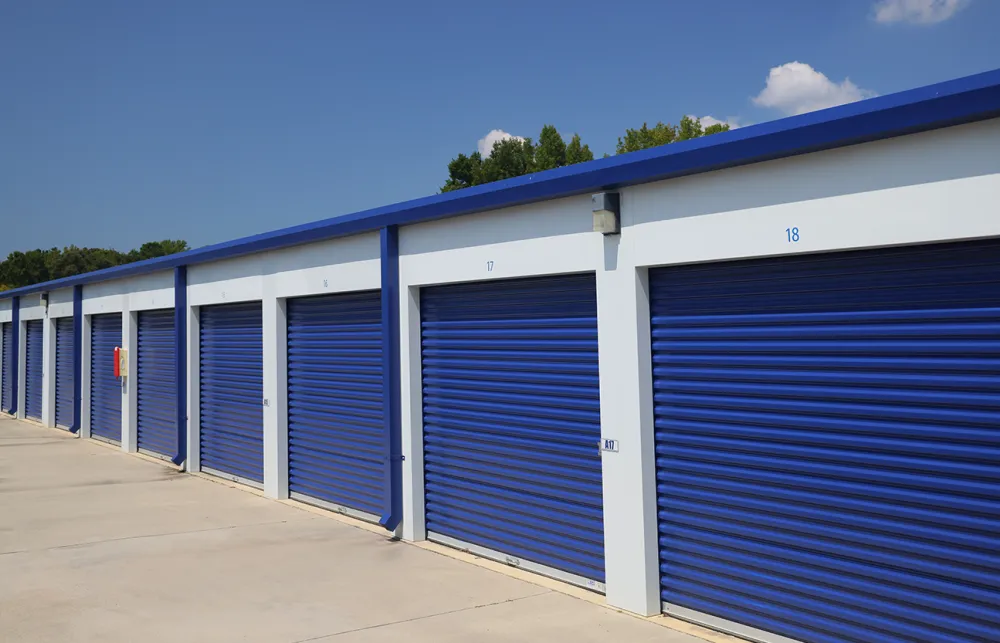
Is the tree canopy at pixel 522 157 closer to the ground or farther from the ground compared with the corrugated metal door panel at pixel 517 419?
farther from the ground

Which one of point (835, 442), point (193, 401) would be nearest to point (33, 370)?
point (193, 401)

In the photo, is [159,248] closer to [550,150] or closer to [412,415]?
[550,150]

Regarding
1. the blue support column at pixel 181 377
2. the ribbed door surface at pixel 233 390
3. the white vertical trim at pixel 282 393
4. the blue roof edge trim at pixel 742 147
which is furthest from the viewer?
the blue support column at pixel 181 377

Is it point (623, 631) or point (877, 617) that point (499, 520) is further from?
point (877, 617)

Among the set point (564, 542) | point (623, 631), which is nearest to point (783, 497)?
point (623, 631)

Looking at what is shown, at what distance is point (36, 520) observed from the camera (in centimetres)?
1072

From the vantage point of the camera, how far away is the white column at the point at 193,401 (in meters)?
14.9

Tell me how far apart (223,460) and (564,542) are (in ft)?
27.3

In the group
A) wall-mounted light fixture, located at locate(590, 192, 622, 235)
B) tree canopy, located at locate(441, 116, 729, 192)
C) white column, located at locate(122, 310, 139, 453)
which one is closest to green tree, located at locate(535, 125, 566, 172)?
tree canopy, located at locate(441, 116, 729, 192)

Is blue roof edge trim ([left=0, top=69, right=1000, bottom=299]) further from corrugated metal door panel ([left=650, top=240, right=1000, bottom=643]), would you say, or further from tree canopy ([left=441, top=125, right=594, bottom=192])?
tree canopy ([left=441, top=125, right=594, bottom=192])

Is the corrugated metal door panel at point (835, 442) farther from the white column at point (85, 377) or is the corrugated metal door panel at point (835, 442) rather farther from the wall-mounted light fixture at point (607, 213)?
the white column at point (85, 377)

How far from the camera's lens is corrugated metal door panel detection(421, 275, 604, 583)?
7562mm

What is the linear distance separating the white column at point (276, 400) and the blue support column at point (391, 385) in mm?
2913

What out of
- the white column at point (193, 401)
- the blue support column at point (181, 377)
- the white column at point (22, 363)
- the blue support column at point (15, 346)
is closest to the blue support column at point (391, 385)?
the white column at point (193, 401)
